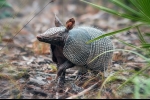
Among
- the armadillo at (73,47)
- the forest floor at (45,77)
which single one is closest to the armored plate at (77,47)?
the armadillo at (73,47)

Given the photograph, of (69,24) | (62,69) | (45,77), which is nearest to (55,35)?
(69,24)

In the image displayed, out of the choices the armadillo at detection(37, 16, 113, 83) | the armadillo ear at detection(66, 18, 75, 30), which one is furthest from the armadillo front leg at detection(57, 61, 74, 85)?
the armadillo ear at detection(66, 18, 75, 30)

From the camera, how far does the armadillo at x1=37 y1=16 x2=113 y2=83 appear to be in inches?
126

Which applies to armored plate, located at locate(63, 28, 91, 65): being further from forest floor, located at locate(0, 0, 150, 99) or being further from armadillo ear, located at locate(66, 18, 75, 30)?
forest floor, located at locate(0, 0, 150, 99)

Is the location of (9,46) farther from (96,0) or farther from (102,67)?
(96,0)

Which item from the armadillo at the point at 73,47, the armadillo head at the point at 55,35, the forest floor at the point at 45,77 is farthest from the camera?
the armadillo at the point at 73,47

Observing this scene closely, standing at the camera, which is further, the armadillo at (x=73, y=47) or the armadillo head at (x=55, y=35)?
the armadillo at (x=73, y=47)

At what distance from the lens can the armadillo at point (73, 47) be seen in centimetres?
321

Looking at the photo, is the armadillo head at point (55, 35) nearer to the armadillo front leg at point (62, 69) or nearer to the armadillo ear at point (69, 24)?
the armadillo ear at point (69, 24)

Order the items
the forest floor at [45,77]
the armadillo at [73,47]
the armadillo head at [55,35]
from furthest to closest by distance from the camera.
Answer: the armadillo at [73,47], the armadillo head at [55,35], the forest floor at [45,77]

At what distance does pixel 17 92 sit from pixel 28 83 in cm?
30

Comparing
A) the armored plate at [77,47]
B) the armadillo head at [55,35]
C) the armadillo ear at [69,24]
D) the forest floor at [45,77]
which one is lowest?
the forest floor at [45,77]

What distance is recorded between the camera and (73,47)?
3.24 m

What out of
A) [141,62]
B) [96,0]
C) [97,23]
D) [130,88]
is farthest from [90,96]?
[96,0]
